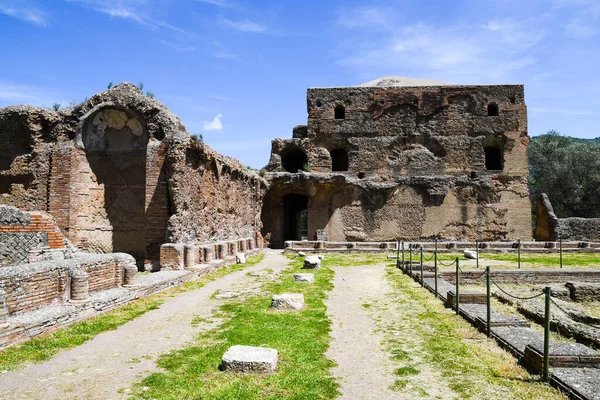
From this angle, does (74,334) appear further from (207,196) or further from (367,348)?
(207,196)

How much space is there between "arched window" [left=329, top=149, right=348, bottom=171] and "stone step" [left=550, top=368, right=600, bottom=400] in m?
23.2

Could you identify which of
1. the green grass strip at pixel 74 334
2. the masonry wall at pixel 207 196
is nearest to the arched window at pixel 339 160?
the masonry wall at pixel 207 196

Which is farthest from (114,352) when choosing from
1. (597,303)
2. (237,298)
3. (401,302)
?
(597,303)

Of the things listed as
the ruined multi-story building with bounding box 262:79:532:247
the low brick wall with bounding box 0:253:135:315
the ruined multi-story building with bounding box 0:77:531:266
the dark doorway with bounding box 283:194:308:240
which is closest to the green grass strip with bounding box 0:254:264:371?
the low brick wall with bounding box 0:253:135:315

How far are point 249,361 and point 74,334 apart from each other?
9.62ft

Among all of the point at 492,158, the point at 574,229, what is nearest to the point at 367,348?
the point at 574,229

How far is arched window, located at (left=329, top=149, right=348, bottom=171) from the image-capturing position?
27.2m

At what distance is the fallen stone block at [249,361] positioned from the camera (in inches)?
182

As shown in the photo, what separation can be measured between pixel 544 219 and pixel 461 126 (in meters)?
6.85

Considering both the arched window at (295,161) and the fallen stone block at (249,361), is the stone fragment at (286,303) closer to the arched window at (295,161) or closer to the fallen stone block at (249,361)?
the fallen stone block at (249,361)

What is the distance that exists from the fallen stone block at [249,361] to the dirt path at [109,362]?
856 mm

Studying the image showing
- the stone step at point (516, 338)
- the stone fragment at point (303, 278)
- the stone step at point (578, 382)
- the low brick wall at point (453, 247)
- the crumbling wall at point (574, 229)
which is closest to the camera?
the stone step at point (578, 382)

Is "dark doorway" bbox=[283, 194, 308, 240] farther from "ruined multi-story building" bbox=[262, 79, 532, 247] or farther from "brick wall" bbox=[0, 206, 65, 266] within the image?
"brick wall" bbox=[0, 206, 65, 266]

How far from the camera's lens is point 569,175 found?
31.8 metres
